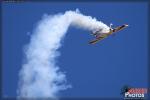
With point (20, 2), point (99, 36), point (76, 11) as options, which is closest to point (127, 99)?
point (99, 36)

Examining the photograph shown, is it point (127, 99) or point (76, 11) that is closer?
point (127, 99)

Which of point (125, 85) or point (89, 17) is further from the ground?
point (89, 17)

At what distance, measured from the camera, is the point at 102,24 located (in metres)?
81.2

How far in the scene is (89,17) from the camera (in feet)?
272

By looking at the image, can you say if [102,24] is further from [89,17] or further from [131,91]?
[131,91]

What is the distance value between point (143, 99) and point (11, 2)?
90.1ft

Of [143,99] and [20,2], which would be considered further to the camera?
[20,2]

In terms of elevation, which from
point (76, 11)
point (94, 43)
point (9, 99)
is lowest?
point (9, 99)

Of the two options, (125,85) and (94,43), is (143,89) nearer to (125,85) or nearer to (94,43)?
(125,85)

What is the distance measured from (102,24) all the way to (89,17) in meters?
3.05

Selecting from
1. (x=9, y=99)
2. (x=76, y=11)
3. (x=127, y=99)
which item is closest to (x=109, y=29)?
(x=76, y=11)

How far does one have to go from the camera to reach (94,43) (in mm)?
83188

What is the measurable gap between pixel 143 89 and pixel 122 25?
508 inches

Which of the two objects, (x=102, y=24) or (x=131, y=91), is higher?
→ (x=102, y=24)
